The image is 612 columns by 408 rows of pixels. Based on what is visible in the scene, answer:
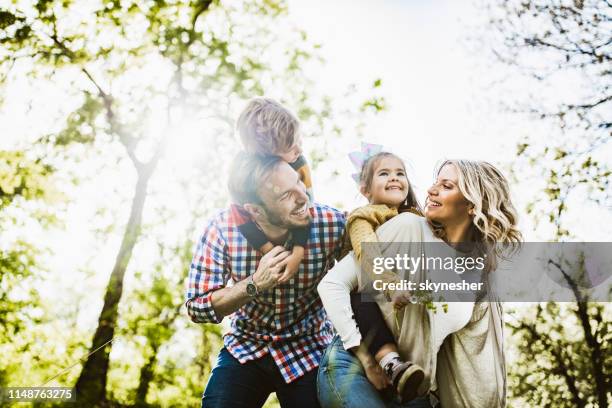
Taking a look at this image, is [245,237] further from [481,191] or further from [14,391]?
[14,391]

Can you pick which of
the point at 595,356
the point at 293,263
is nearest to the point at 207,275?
the point at 293,263

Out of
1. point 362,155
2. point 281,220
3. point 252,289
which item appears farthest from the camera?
point 362,155

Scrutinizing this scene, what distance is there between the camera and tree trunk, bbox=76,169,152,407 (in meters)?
→ 6.89

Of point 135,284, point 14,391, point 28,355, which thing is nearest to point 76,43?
point 135,284

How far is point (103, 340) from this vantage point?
23.0 ft

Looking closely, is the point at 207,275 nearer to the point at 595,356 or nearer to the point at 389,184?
the point at 389,184

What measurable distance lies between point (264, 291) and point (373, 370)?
1.87 feet

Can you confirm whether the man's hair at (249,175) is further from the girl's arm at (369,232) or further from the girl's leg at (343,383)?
the girl's leg at (343,383)

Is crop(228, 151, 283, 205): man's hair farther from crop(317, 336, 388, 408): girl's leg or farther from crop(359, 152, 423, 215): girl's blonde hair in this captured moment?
crop(317, 336, 388, 408): girl's leg

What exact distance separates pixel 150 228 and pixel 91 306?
589cm

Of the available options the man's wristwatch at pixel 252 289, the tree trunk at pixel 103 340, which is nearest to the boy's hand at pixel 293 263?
the man's wristwatch at pixel 252 289

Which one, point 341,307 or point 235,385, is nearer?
point 341,307

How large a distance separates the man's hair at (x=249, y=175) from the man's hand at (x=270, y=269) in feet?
0.81

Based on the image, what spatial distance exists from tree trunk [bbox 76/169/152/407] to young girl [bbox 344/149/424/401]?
18.3 feet
